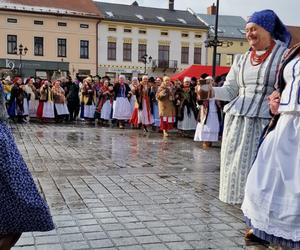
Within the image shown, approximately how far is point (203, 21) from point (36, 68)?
756 inches

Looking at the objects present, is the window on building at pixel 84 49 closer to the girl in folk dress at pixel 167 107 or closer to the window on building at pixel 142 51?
the window on building at pixel 142 51

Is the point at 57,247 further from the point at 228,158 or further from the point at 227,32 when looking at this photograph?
the point at 227,32

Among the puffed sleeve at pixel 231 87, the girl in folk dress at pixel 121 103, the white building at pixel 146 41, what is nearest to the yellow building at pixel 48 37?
the white building at pixel 146 41

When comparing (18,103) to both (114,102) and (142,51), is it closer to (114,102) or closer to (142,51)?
(114,102)

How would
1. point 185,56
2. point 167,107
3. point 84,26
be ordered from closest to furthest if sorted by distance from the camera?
point 167,107 < point 84,26 < point 185,56

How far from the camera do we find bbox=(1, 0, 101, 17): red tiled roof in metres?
45.6

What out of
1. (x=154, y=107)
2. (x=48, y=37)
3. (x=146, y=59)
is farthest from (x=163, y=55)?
(x=154, y=107)

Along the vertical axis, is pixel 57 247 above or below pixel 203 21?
below

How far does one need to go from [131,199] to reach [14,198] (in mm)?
2774

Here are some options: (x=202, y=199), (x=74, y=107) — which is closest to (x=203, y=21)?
(x=74, y=107)

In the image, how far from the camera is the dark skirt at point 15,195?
2.58 metres

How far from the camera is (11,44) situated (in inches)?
1772

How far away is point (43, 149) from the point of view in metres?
9.41

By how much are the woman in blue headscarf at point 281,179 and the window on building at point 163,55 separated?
156 feet
